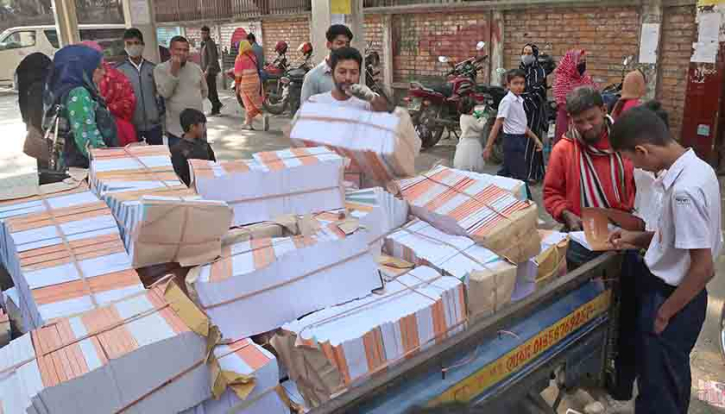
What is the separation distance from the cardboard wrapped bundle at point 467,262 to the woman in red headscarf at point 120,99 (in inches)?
104

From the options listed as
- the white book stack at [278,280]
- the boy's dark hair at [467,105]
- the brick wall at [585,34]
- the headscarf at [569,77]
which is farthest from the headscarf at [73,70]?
the brick wall at [585,34]

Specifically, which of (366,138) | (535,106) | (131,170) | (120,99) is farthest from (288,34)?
(131,170)

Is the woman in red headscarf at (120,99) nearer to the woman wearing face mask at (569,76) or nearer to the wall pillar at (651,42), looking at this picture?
the woman wearing face mask at (569,76)

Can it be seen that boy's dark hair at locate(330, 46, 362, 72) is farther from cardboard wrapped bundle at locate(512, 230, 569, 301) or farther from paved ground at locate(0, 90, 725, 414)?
cardboard wrapped bundle at locate(512, 230, 569, 301)

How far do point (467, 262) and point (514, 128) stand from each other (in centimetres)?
395

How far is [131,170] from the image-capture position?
7.30ft

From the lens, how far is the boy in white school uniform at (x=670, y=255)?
1.97 meters

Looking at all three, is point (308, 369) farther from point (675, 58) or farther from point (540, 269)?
point (675, 58)

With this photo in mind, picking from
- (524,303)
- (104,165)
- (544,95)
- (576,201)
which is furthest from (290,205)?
(544,95)

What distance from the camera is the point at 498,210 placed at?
89.1 inches

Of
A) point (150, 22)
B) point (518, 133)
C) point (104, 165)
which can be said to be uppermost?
point (150, 22)

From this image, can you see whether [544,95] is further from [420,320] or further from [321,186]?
[420,320]

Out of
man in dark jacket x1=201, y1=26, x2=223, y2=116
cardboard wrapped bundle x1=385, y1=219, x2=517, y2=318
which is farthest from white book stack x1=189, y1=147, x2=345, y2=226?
man in dark jacket x1=201, y1=26, x2=223, y2=116

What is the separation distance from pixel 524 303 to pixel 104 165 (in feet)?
5.42
